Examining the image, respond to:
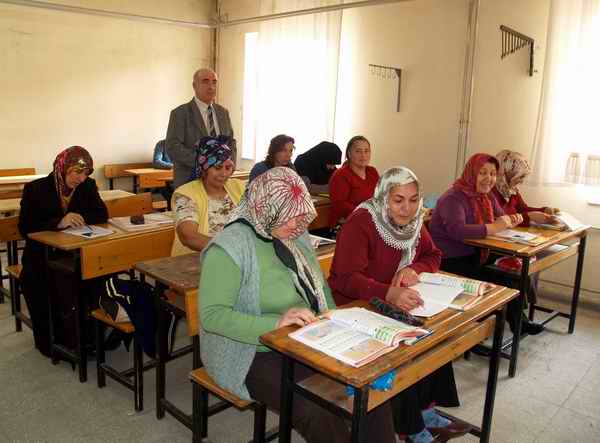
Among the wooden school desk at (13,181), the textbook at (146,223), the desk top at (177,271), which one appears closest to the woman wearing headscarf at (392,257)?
the desk top at (177,271)

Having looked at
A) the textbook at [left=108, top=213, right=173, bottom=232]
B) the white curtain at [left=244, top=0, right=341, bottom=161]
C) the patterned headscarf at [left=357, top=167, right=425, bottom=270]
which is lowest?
the textbook at [left=108, top=213, right=173, bottom=232]

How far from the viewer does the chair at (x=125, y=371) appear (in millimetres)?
2371

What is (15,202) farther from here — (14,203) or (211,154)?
(211,154)

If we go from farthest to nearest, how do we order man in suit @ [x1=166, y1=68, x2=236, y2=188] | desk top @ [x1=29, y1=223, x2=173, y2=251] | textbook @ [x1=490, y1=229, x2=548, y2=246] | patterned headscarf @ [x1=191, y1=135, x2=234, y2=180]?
man in suit @ [x1=166, y1=68, x2=236, y2=188] < textbook @ [x1=490, y1=229, x2=548, y2=246] < patterned headscarf @ [x1=191, y1=135, x2=234, y2=180] < desk top @ [x1=29, y1=223, x2=173, y2=251]

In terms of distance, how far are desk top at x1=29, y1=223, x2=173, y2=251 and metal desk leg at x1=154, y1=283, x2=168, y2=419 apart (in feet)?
1.65

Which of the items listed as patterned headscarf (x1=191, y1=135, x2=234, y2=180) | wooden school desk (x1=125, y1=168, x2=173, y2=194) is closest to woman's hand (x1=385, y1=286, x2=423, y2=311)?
patterned headscarf (x1=191, y1=135, x2=234, y2=180)

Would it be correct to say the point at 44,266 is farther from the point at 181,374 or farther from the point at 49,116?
the point at 49,116

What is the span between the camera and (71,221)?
8.99ft

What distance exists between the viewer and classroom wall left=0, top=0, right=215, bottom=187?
17.6 feet

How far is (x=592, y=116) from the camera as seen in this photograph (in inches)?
149

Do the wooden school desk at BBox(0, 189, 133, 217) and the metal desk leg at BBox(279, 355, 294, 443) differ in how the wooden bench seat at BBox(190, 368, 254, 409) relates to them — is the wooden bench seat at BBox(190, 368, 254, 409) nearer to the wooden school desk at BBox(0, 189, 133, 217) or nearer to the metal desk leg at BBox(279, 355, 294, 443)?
the metal desk leg at BBox(279, 355, 294, 443)

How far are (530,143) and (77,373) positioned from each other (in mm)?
3560

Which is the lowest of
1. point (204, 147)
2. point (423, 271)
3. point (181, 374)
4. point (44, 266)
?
point (181, 374)

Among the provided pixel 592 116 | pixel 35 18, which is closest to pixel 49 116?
pixel 35 18
